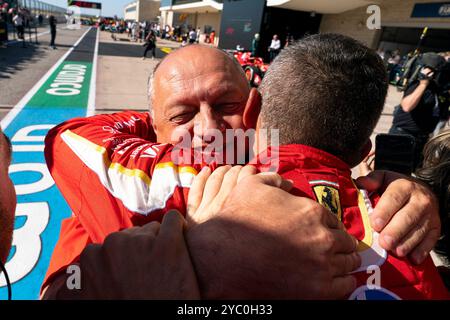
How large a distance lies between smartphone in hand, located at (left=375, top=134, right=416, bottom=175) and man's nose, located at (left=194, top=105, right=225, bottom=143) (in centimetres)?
96

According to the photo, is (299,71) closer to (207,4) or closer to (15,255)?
(15,255)

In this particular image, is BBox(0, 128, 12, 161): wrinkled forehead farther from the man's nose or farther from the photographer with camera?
the photographer with camera

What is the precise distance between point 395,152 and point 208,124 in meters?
1.16

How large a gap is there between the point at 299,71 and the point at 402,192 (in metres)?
0.61

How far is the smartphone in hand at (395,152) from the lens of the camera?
1.74 metres

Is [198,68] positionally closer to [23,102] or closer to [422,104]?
[422,104]

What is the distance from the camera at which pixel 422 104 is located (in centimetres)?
389

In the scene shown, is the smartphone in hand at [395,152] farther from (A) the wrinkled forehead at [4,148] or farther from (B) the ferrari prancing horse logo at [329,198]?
(A) the wrinkled forehead at [4,148]

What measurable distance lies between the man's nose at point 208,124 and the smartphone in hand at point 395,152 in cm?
96

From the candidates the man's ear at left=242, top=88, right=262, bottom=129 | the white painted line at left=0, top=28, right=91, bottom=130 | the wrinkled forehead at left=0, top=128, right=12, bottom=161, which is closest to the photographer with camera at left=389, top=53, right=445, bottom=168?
the man's ear at left=242, top=88, right=262, bottom=129

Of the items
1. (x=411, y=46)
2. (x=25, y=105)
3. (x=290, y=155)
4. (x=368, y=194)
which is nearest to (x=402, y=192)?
(x=368, y=194)

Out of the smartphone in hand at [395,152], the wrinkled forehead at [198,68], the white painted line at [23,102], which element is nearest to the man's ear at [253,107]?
the wrinkled forehead at [198,68]

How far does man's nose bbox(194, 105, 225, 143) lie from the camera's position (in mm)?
1538

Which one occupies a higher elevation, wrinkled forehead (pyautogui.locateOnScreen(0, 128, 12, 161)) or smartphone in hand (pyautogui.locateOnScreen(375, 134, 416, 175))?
smartphone in hand (pyautogui.locateOnScreen(375, 134, 416, 175))
